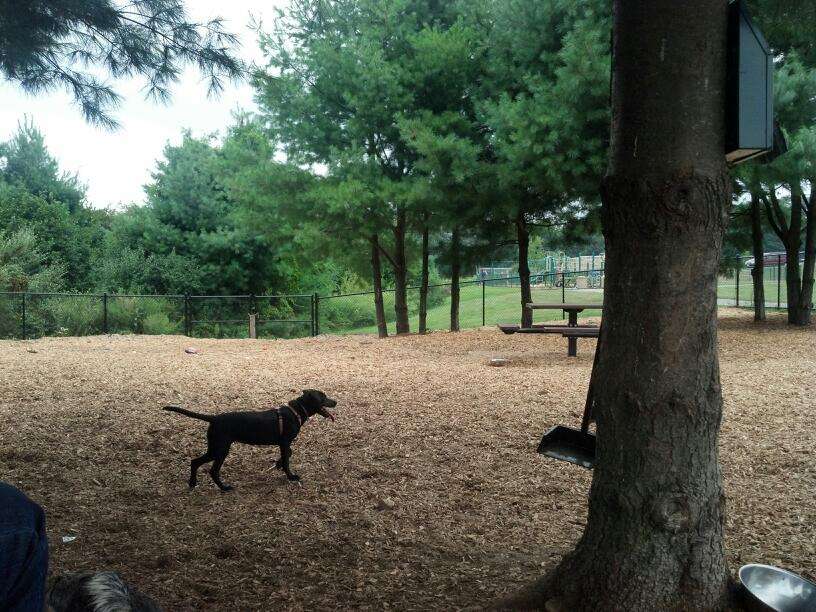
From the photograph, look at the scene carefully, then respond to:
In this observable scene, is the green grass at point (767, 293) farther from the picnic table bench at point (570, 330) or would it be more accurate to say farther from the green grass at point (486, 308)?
the picnic table bench at point (570, 330)

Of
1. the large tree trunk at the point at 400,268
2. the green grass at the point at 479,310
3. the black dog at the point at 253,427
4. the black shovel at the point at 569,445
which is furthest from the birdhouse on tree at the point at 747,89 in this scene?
the green grass at the point at 479,310

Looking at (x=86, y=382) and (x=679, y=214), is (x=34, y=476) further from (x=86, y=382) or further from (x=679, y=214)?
(x=679, y=214)

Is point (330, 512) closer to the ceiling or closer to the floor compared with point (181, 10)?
closer to the floor

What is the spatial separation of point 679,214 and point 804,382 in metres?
5.91

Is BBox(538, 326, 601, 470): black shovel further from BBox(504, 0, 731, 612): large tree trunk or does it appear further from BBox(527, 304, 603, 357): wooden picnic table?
BBox(527, 304, 603, 357): wooden picnic table

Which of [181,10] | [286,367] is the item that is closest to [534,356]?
[286,367]

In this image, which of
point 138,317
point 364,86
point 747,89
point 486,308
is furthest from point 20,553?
point 486,308

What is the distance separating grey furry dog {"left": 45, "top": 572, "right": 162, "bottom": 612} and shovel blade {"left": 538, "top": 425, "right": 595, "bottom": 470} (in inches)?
64.8

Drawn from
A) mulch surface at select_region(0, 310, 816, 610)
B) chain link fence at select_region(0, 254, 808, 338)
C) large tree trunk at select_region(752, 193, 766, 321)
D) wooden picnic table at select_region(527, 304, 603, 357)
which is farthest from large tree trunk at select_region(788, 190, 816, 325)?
mulch surface at select_region(0, 310, 816, 610)

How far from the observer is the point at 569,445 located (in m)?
2.67

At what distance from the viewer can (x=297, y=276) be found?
914 inches

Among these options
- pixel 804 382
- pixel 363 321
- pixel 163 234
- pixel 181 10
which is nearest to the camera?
pixel 181 10

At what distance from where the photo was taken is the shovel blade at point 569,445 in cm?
262

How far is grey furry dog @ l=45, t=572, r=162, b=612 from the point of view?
128 centimetres
